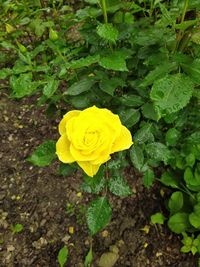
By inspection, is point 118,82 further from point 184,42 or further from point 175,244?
point 175,244

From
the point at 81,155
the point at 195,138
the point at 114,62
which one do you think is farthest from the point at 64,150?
the point at 195,138

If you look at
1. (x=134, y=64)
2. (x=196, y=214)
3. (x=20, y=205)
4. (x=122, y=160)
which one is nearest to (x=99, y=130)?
(x=122, y=160)

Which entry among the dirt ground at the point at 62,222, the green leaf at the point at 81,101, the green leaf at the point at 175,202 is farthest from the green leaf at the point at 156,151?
the dirt ground at the point at 62,222

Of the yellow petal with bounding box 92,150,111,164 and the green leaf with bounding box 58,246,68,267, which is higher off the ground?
the yellow petal with bounding box 92,150,111,164

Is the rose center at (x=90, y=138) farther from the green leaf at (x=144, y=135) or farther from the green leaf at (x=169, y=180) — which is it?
the green leaf at (x=169, y=180)

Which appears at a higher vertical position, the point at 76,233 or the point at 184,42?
the point at 184,42

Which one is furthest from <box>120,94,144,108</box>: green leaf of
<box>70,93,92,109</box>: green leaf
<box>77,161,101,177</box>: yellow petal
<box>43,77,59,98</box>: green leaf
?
<box>77,161,101,177</box>: yellow petal

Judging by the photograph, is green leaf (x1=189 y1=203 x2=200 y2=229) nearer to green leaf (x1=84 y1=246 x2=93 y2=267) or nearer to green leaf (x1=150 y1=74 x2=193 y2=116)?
green leaf (x1=84 y1=246 x2=93 y2=267)
